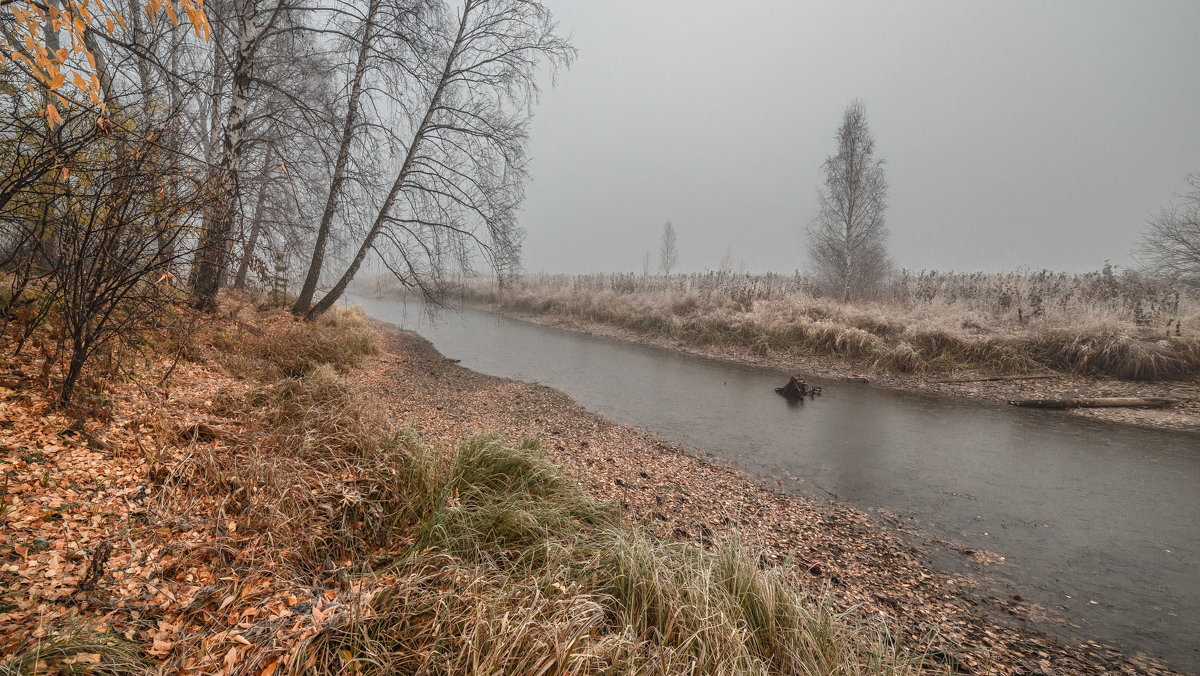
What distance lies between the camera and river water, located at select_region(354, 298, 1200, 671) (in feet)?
11.3

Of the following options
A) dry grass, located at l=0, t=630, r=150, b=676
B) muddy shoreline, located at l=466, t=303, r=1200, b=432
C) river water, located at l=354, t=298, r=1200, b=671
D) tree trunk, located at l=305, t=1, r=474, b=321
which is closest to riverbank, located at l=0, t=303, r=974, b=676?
dry grass, located at l=0, t=630, r=150, b=676

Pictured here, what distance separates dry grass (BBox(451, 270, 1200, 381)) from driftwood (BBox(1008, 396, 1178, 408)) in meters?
1.65

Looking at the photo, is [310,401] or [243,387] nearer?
[310,401]

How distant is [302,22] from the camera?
28.4 ft

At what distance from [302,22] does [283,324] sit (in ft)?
20.1

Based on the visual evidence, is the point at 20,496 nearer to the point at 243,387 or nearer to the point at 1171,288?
the point at 243,387

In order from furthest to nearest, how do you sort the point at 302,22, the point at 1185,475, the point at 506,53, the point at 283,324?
the point at 506,53
the point at 302,22
the point at 283,324
the point at 1185,475

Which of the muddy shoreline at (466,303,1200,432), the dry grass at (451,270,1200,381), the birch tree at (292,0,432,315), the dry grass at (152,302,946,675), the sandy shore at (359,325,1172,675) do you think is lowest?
the sandy shore at (359,325,1172,675)

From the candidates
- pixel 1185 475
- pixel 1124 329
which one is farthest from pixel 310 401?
pixel 1124 329

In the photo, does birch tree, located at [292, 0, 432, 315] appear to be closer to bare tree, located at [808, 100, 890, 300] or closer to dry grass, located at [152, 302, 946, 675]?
dry grass, located at [152, 302, 946, 675]

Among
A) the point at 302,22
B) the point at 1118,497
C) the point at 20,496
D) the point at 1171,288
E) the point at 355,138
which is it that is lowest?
the point at 1118,497

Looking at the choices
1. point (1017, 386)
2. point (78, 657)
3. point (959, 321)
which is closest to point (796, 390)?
point (1017, 386)

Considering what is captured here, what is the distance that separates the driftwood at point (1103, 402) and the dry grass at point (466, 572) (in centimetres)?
943

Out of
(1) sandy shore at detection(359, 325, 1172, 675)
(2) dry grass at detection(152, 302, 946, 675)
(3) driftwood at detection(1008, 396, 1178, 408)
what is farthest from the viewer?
(3) driftwood at detection(1008, 396, 1178, 408)
